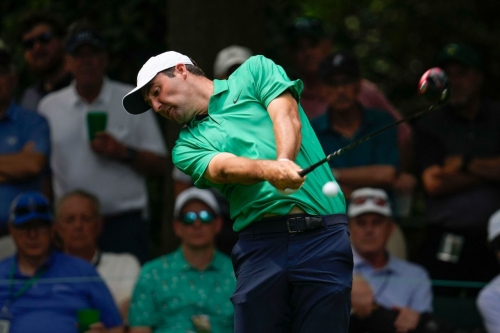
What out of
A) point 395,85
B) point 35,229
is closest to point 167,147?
point 35,229

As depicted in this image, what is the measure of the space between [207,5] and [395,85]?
14.4 ft

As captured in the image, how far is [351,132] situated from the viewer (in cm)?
841

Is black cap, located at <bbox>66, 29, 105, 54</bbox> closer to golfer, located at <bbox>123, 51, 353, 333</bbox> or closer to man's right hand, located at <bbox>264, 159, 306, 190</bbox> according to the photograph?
golfer, located at <bbox>123, 51, 353, 333</bbox>

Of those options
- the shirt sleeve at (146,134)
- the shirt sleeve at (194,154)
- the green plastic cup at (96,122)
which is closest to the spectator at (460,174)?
the shirt sleeve at (146,134)

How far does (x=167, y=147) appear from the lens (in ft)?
31.1

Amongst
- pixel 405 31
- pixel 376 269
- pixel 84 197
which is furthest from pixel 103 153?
pixel 405 31

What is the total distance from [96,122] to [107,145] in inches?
7.7

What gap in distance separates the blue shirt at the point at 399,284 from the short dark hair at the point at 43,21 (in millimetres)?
3136

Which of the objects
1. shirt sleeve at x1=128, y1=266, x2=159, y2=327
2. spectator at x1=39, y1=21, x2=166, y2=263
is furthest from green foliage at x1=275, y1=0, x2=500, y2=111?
shirt sleeve at x1=128, y1=266, x2=159, y2=327

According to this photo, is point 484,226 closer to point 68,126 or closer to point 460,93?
point 460,93

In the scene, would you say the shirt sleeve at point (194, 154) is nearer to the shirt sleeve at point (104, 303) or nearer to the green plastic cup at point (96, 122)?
the shirt sleeve at point (104, 303)

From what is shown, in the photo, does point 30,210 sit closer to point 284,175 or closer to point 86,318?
point 86,318

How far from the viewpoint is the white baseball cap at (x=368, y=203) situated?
8070mm

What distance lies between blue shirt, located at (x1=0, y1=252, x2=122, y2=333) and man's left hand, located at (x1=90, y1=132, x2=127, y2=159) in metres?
1.00
